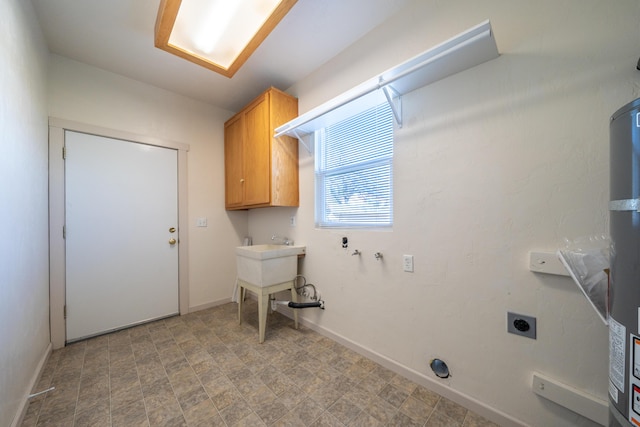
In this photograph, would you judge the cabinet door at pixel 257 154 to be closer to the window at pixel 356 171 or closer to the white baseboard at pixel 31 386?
the window at pixel 356 171

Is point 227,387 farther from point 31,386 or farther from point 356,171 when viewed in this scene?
point 356,171

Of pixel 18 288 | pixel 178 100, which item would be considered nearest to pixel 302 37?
pixel 178 100

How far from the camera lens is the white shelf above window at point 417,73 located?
1175 mm

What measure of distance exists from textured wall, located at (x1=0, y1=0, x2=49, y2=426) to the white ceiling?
22cm

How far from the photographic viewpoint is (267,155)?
94.0 inches

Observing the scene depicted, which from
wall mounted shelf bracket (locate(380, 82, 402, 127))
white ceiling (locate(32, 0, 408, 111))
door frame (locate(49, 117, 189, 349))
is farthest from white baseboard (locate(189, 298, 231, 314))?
wall mounted shelf bracket (locate(380, 82, 402, 127))

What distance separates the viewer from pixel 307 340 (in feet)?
7.06

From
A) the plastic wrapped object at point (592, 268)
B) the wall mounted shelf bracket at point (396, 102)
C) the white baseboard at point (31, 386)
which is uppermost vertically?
the wall mounted shelf bracket at point (396, 102)

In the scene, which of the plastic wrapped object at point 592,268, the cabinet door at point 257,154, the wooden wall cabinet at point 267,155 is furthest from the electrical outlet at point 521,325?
the cabinet door at point 257,154

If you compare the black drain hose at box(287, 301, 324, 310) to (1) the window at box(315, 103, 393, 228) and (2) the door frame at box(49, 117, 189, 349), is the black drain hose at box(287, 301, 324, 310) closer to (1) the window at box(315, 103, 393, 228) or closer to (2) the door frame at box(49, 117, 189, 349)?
(1) the window at box(315, 103, 393, 228)

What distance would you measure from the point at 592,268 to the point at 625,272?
1.20ft

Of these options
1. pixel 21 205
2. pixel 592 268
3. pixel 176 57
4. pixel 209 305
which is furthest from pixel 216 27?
pixel 209 305

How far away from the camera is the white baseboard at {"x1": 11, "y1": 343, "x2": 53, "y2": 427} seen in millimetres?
1272

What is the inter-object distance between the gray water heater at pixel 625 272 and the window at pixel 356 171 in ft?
3.79
